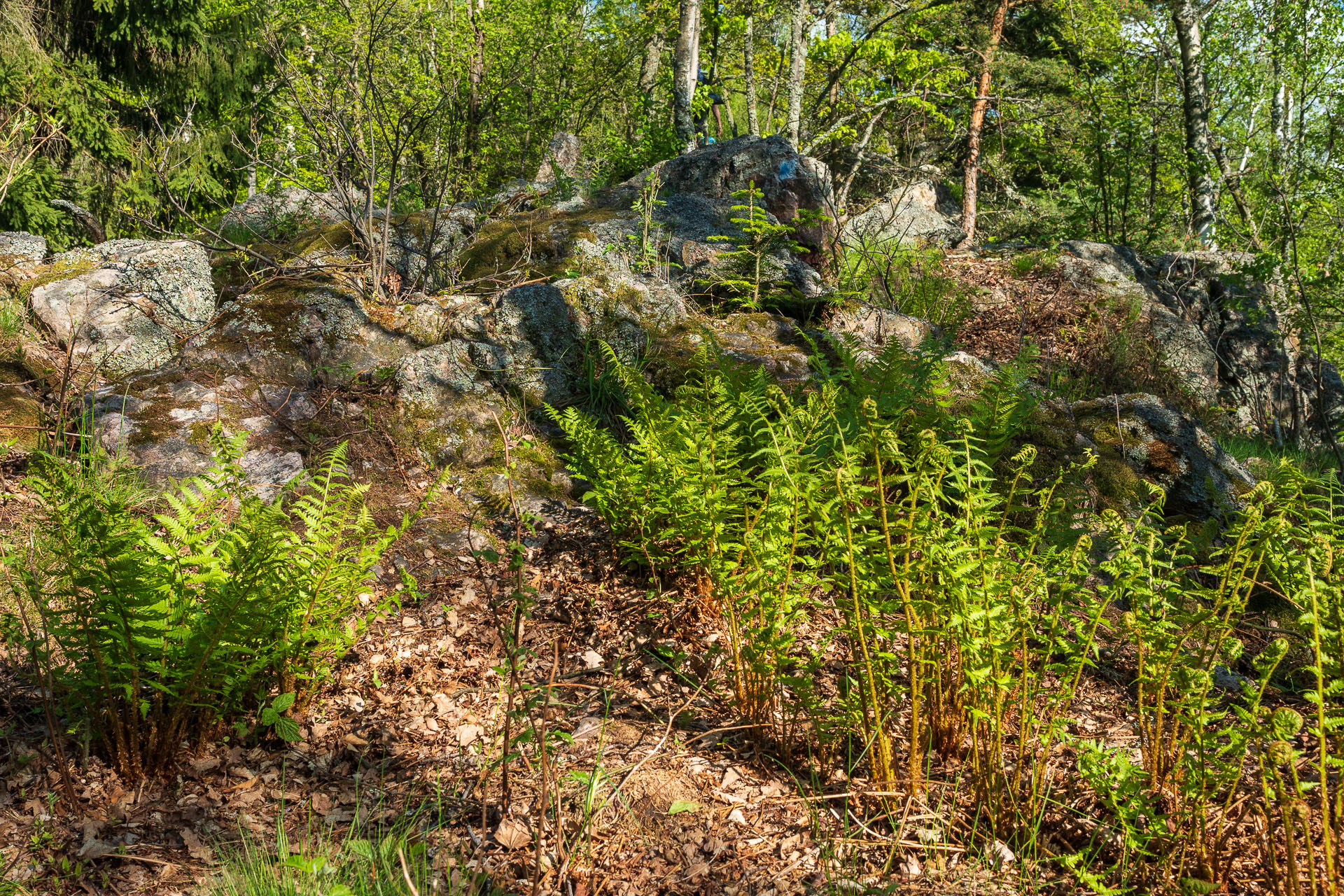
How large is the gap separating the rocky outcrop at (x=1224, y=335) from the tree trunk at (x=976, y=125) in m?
4.17

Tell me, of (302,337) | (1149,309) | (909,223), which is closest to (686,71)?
(909,223)

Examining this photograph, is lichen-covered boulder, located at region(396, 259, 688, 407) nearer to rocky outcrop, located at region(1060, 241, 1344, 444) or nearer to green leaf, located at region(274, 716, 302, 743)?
green leaf, located at region(274, 716, 302, 743)

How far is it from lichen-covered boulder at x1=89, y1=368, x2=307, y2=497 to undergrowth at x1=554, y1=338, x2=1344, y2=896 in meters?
2.43

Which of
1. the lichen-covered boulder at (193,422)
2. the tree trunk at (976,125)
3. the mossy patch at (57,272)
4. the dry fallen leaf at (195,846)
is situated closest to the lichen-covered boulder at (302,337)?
the lichen-covered boulder at (193,422)

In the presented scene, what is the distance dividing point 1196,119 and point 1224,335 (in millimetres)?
4230

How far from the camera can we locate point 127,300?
5.05m

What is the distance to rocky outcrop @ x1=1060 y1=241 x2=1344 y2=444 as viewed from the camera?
785 cm

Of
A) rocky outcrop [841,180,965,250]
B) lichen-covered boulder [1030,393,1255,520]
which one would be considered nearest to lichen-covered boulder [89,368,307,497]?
lichen-covered boulder [1030,393,1255,520]

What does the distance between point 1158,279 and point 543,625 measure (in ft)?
28.4

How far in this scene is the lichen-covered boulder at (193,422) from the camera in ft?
12.9

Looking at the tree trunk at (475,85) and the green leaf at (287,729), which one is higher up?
the tree trunk at (475,85)

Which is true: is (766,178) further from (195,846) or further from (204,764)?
(195,846)

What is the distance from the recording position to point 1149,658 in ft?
6.78

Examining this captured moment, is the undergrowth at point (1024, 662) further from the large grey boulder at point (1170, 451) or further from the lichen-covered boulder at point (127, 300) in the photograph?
the lichen-covered boulder at point (127, 300)
